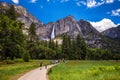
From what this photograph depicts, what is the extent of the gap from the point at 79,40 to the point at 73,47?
191 inches

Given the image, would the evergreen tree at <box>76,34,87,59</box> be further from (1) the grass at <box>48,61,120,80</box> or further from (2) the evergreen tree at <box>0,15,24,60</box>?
(1) the grass at <box>48,61,120,80</box>

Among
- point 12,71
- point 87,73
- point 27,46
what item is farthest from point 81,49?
point 87,73

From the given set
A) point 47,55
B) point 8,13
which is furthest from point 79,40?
point 8,13

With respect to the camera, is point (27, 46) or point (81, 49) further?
point (81, 49)

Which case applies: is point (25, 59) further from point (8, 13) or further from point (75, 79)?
point (75, 79)

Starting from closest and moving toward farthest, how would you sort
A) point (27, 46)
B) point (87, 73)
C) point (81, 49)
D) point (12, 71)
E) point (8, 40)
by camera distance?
1. point (87, 73)
2. point (12, 71)
3. point (8, 40)
4. point (27, 46)
5. point (81, 49)

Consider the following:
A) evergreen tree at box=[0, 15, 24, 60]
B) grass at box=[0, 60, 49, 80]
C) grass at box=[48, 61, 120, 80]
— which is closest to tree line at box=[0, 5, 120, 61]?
evergreen tree at box=[0, 15, 24, 60]

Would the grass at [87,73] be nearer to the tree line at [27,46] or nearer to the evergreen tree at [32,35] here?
the tree line at [27,46]

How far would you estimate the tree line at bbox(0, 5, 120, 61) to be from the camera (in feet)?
215

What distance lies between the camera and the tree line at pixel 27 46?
65.6 meters

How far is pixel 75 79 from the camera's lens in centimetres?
2461

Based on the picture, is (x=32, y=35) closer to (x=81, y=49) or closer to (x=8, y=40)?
(x=81, y=49)

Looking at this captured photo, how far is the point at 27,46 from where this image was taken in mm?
102625

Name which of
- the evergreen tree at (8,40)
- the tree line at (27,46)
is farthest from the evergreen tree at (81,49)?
the evergreen tree at (8,40)
